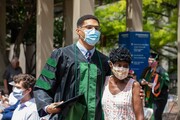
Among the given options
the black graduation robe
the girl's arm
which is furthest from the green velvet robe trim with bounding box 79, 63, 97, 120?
the girl's arm

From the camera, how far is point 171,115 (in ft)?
50.5

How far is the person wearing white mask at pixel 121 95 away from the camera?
15.4 feet

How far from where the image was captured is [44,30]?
15094mm

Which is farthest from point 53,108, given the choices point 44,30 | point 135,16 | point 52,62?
point 135,16

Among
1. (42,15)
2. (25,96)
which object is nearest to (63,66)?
(25,96)

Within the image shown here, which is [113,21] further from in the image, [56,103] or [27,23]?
[56,103]

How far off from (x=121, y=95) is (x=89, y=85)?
0.34m

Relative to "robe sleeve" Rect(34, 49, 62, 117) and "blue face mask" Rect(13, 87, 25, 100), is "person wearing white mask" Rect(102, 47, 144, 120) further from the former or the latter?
"blue face mask" Rect(13, 87, 25, 100)

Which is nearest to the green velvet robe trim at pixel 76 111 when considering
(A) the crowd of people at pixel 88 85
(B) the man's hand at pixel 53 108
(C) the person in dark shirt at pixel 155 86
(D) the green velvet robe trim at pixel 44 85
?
(A) the crowd of people at pixel 88 85

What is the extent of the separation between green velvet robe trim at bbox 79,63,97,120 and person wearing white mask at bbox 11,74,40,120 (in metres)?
1.60

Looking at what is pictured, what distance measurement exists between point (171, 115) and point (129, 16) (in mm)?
3226

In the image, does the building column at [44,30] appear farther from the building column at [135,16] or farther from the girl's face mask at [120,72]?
the girl's face mask at [120,72]

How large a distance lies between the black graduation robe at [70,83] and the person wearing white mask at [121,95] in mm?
123

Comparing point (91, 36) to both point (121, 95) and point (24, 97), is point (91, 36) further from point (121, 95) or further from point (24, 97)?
point (24, 97)
